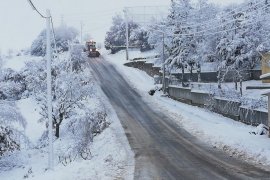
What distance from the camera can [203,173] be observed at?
1741 cm

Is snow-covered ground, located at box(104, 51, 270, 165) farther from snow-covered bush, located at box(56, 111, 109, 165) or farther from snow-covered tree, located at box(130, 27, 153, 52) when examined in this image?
snow-covered tree, located at box(130, 27, 153, 52)

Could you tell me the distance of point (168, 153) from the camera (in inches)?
900

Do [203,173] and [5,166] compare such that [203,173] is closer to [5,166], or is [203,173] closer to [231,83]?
[5,166]

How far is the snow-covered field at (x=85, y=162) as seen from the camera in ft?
55.5

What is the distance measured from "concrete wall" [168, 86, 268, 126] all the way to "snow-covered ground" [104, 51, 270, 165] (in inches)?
23.7

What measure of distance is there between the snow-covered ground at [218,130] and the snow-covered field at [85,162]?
16.6 ft

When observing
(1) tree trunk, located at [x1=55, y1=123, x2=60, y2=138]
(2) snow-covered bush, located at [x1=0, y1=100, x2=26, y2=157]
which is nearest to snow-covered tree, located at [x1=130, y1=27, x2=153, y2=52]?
(1) tree trunk, located at [x1=55, y1=123, x2=60, y2=138]

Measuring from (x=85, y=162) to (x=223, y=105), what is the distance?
20870mm

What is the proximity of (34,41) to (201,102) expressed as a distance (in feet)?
208

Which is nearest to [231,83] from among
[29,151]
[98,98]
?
[98,98]

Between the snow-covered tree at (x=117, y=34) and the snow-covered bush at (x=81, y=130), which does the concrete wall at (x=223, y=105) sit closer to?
the snow-covered bush at (x=81, y=130)

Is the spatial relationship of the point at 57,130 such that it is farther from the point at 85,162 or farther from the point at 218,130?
the point at 85,162

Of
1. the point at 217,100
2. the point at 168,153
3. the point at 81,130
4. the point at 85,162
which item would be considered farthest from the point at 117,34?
the point at 85,162

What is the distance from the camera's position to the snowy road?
17.4 metres
